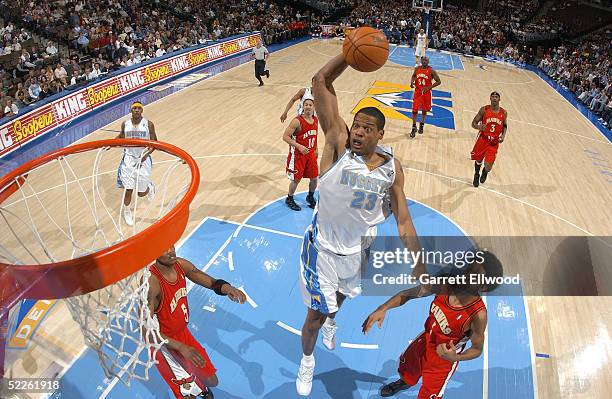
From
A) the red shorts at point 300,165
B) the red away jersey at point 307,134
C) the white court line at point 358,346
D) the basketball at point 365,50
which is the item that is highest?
the basketball at point 365,50

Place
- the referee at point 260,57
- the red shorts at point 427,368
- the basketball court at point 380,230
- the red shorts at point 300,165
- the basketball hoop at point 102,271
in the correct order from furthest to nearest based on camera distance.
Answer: the referee at point 260,57, the red shorts at point 300,165, the basketball court at point 380,230, the red shorts at point 427,368, the basketball hoop at point 102,271

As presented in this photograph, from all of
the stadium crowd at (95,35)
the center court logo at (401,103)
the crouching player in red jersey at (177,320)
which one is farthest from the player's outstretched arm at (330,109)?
the center court logo at (401,103)

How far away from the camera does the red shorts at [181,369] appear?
3.13m

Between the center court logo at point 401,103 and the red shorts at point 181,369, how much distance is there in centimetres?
922

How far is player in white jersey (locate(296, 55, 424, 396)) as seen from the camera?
298cm

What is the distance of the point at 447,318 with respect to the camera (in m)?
3.10

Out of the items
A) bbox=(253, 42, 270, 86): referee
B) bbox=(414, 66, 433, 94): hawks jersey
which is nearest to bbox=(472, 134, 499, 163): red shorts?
bbox=(414, 66, 433, 94): hawks jersey

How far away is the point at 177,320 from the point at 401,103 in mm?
10887

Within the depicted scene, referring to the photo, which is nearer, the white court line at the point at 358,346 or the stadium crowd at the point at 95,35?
the white court line at the point at 358,346

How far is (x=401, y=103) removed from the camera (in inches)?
502

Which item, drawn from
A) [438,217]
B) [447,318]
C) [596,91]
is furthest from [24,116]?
[596,91]

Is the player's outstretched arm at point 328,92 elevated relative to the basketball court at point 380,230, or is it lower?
elevated

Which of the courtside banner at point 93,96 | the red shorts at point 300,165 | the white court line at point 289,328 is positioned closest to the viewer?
the white court line at point 289,328

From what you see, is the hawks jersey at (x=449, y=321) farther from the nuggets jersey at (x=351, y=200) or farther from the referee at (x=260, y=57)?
the referee at (x=260, y=57)
